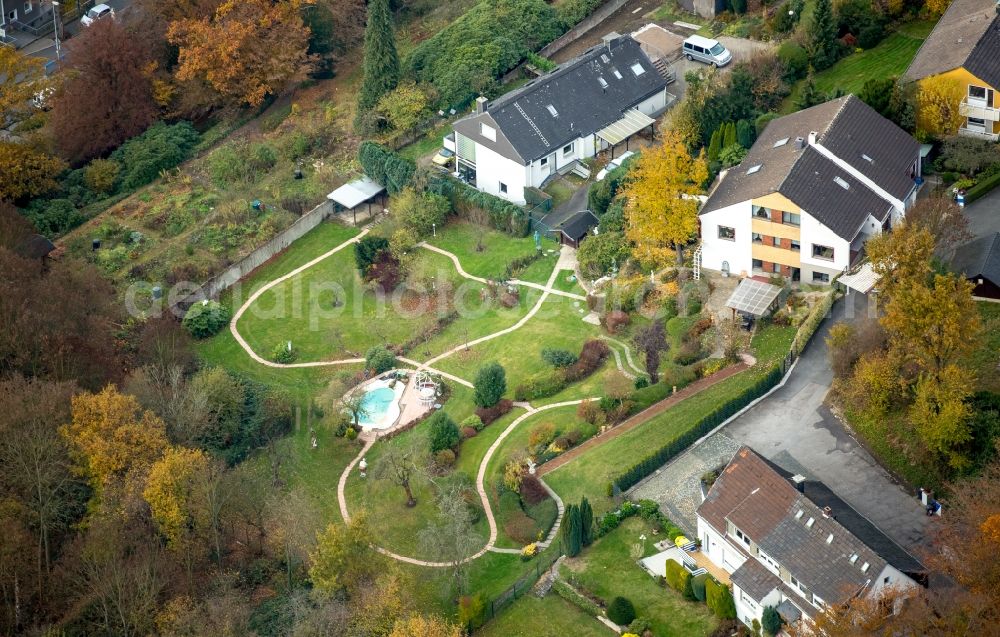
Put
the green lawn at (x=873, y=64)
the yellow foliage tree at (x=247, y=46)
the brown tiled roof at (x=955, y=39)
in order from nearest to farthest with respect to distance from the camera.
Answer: the brown tiled roof at (x=955, y=39) < the green lawn at (x=873, y=64) < the yellow foliage tree at (x=247, y=46)

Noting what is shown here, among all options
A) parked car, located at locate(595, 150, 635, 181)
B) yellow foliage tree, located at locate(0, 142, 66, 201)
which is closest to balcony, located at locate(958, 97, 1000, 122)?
parked car, located at locate(595, 150, 635, 181)

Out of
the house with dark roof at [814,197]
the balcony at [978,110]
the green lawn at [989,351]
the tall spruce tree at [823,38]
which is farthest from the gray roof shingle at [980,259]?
the tall spruce tree at [823,38]

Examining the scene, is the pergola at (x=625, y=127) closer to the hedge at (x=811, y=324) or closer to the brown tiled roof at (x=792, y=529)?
the hedge at (x=811, y=324)

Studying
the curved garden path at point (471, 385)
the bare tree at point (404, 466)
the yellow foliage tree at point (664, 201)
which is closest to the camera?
the curved garden path at point (471, 385)

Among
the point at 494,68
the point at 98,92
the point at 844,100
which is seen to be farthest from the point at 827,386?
the point at 98,92

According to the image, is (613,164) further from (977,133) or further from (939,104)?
(977,133)

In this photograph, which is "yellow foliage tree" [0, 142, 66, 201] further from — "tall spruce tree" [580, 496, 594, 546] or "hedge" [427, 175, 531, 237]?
"tall spruce tree" [580, 496, 594, 546]

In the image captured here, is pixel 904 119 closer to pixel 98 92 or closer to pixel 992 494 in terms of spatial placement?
pixel 992 494

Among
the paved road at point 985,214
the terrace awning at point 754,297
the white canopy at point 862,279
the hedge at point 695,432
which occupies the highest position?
the paved road at point 985,214
